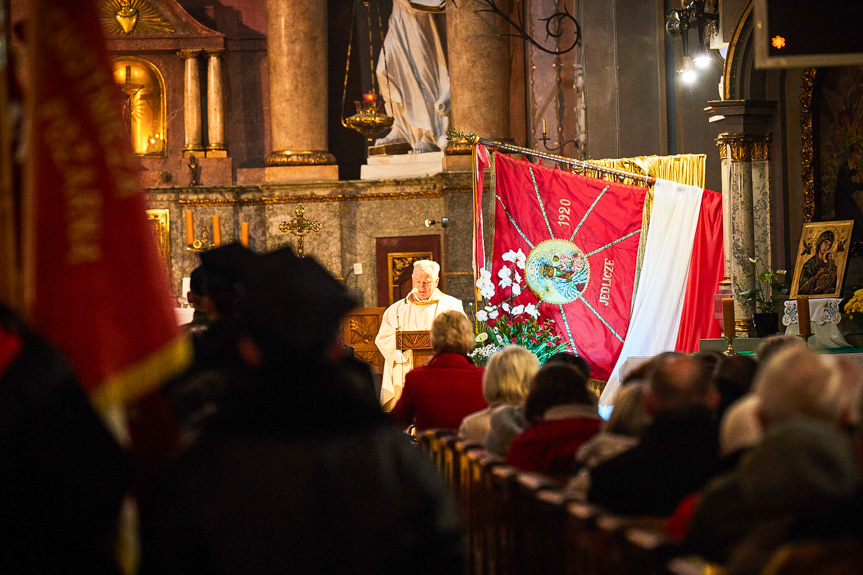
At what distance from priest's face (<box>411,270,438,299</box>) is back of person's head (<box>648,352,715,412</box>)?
6764 millimetres

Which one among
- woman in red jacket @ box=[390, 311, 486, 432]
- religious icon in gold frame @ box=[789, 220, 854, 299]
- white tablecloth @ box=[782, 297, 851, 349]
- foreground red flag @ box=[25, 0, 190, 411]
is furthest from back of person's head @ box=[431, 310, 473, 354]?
religious icon in gold frame @ box=[789, 220, 854, 299]

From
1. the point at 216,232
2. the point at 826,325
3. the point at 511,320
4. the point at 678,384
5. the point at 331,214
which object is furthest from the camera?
the point at 331,214

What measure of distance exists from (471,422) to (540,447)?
3.35ft

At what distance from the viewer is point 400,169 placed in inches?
607

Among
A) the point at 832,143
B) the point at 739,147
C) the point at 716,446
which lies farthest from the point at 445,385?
the point at 832,143

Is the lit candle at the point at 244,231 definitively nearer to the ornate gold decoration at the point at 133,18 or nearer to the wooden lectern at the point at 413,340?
the ornate gold decoration at the point at 133,18

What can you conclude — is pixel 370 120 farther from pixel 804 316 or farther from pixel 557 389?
pixel 557 389

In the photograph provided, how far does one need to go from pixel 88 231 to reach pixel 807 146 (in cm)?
909

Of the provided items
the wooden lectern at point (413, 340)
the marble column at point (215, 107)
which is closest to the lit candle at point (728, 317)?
the wooden lectern at point (413, 340)

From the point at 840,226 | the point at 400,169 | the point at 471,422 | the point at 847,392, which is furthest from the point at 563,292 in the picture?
the point at 400,169

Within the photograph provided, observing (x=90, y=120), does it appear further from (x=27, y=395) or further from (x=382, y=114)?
(x=382, y=114)

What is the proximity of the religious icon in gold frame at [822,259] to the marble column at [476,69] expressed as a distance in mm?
5859

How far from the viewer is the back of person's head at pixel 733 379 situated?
3771 millimetres

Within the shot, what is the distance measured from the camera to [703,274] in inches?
346
